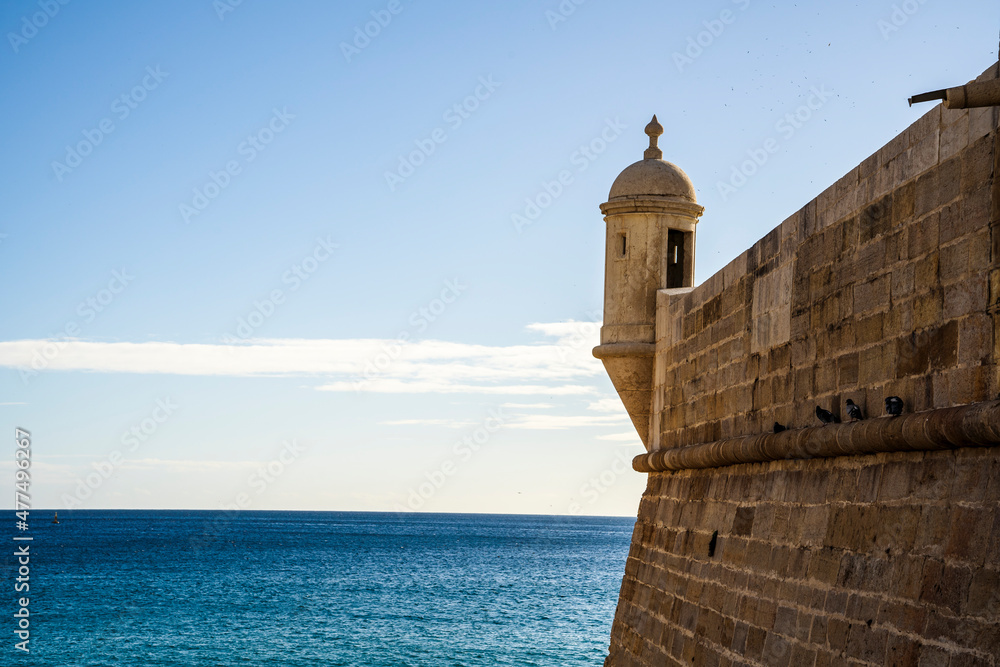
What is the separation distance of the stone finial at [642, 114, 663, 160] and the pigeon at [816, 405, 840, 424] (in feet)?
16.9

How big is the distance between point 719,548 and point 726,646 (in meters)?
0.76

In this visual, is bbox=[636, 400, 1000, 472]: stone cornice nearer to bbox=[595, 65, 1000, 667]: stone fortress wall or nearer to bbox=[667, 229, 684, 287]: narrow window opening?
bbox=[595, 65, 1000, 667]: stone fortress wall

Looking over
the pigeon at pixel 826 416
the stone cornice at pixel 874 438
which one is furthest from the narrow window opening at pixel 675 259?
the pigeon at pixel 826 416

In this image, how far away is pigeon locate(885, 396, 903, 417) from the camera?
4562mm

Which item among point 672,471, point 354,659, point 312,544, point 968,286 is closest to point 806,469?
point 968,286

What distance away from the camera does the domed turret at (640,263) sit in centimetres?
947

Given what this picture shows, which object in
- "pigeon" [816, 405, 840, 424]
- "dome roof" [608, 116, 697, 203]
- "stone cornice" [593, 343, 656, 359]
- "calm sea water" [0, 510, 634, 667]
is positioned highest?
"dome roof" [608, 116, 697, 203]

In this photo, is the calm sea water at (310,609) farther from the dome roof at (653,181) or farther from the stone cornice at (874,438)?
the stone cornice at (874,438)

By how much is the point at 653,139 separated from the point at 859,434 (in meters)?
5.87

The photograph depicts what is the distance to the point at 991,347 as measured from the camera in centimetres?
398

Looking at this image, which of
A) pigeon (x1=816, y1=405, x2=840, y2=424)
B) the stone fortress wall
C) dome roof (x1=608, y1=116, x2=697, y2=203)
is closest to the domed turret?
dome roof (x1=608, y1=116, x2=697, y2=203)

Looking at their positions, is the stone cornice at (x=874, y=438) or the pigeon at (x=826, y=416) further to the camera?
the pigeon at (x=826, y=416)

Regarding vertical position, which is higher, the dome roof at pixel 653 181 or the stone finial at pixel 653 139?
the stone finial at pixel 653 139

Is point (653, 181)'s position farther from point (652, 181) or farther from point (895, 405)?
point (895, 405)
